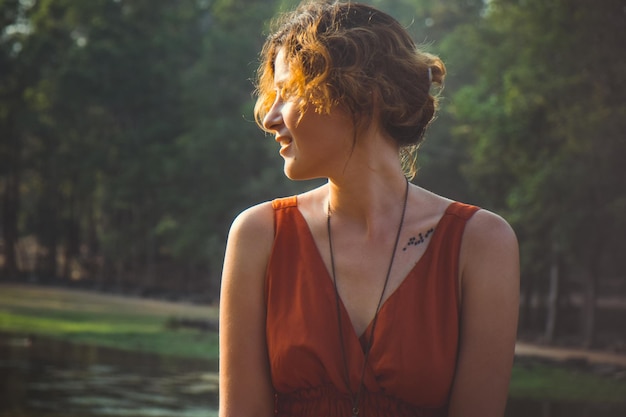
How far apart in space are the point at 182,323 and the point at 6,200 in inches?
630

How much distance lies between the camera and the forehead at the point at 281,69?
6.36 ft

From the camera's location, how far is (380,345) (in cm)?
188

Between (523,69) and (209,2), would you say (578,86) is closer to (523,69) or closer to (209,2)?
(523,69)

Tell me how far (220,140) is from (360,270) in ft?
92.5

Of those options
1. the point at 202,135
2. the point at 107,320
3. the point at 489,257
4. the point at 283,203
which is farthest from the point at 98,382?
the point at 202,135

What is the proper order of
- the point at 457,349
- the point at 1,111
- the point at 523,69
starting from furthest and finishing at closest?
the point at 1,111
the point at 523,69
the point at 457,349

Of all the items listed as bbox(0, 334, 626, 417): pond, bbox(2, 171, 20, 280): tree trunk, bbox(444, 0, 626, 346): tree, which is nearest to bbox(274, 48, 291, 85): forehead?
bbox(0, 334, 626, 417): pond

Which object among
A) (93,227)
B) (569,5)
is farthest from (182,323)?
(93,227)

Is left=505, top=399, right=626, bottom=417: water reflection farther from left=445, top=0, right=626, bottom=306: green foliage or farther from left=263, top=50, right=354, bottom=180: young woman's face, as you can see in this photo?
left=263, top=50, right=354, bottom=180: young woman's face

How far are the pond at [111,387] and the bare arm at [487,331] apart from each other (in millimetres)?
9468

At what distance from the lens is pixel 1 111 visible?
3434cm

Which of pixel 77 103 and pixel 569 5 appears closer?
pixel 569 5

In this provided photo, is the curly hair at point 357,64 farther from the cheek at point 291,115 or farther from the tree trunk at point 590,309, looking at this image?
the tree trunk at point 590,309

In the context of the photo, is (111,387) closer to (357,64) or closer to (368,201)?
(368,201)
